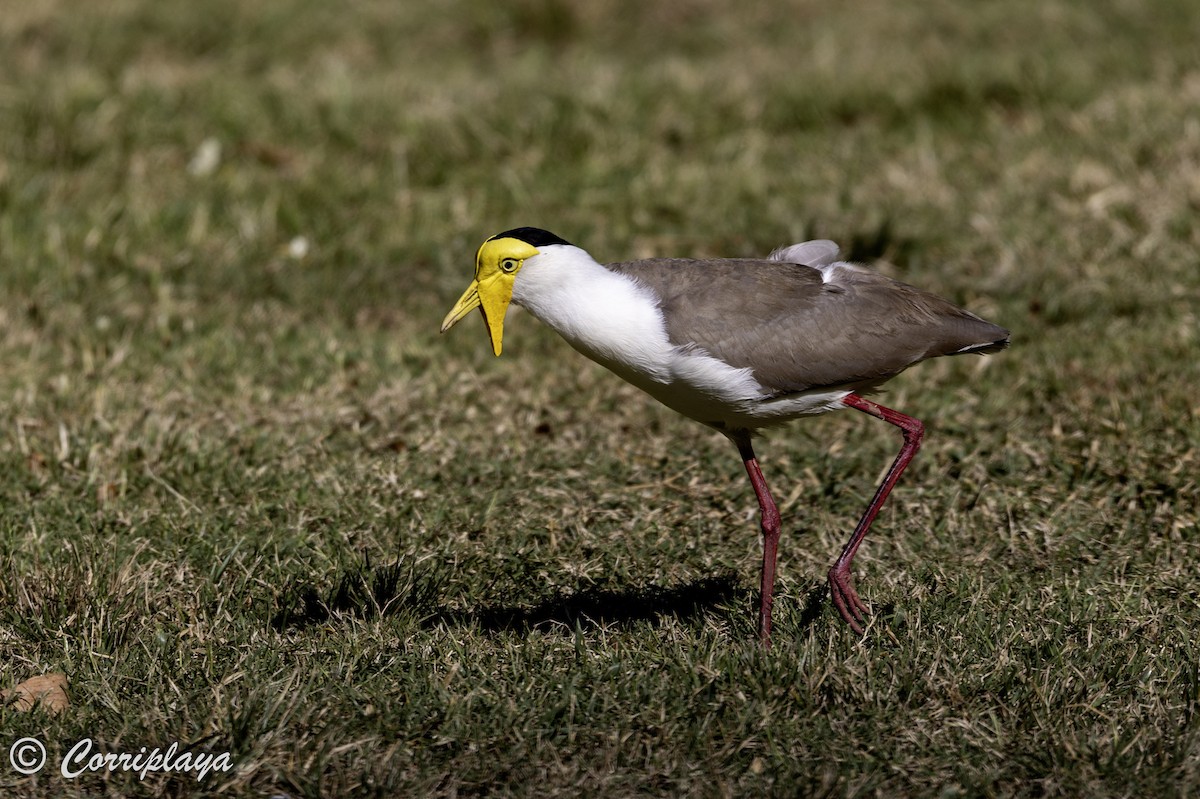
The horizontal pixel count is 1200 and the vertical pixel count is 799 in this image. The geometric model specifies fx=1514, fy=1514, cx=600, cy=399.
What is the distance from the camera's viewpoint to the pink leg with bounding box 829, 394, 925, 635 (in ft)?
13.4

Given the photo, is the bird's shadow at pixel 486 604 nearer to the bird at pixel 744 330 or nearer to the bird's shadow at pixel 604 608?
the bird's shadow at pixel 604 608

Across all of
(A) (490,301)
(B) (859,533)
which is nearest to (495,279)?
(A) (490,301)

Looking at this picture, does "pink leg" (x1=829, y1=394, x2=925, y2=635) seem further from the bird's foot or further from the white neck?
the white neck

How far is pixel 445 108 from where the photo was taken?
26.0 ft

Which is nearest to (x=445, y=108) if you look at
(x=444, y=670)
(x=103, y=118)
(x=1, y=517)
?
(x=103, y=118)

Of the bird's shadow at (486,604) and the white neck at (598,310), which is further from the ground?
the white neck at (598,310)

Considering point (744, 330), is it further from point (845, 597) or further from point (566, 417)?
point (566, 417)

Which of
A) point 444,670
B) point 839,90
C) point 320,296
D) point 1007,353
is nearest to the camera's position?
point 444,670

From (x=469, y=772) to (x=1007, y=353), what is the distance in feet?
10.8

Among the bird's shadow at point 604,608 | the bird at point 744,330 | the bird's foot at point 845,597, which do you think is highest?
the bird at point 744,330

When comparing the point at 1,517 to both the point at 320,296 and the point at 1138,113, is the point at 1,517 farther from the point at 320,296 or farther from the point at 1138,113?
the point at 1138,113

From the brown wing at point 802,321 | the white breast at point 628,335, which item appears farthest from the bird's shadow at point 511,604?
the brown wing at point 802,321

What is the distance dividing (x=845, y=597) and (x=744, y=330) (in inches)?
31.4

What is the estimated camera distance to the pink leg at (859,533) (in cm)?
409
